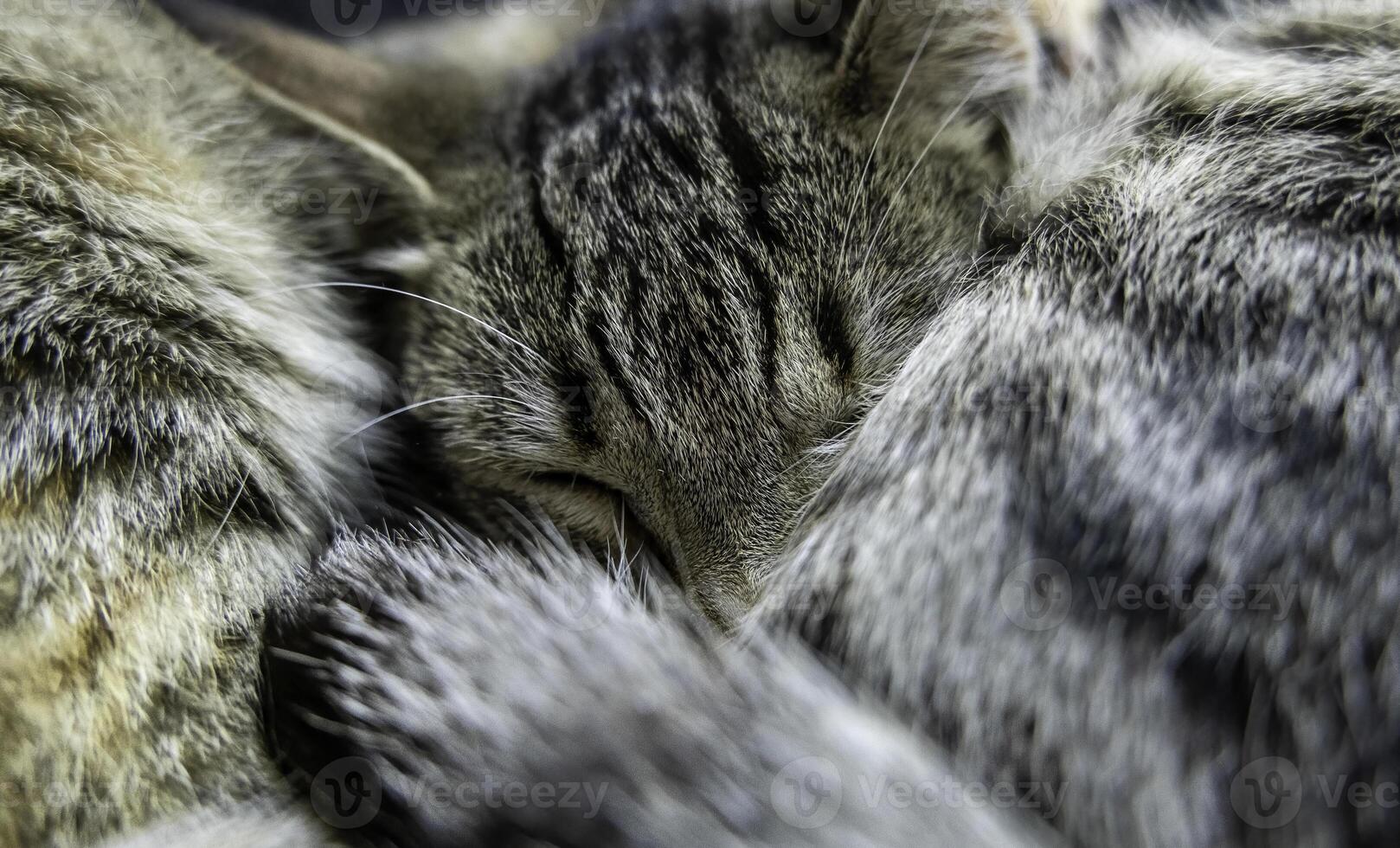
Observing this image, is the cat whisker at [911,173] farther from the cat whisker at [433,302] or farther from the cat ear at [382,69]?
the cat ear at [382,69]

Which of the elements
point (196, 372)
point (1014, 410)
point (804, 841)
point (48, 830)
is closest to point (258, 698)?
point (48, 830)

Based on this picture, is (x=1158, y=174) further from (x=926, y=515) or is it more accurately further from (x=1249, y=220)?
(x=926, y=515)

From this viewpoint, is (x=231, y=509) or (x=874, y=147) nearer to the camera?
(x=231, y=509)

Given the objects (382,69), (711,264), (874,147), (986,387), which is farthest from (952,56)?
(382,69)

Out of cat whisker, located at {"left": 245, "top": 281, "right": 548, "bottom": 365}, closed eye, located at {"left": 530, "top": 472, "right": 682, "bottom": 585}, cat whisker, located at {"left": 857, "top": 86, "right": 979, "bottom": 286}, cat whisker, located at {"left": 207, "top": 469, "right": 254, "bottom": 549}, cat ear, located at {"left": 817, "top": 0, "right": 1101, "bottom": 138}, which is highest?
cat ear, located at {"left": 817, "top": 0, "right": 1101, "bottom": 138}

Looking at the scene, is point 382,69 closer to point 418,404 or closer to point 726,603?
point 418,404

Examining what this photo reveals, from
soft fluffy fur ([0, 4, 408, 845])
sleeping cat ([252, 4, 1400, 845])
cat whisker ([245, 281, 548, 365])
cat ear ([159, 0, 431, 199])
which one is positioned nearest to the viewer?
sleeping cat ([252, 4, 1400, 845])

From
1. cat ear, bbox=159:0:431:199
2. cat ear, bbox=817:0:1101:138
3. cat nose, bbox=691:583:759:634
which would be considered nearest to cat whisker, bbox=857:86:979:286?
cat ear, bbox=817:0:1101:138

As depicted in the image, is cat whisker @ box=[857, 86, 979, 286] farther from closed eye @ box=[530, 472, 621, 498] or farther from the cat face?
closed eye @ box=[530, 472, 621, 498]
